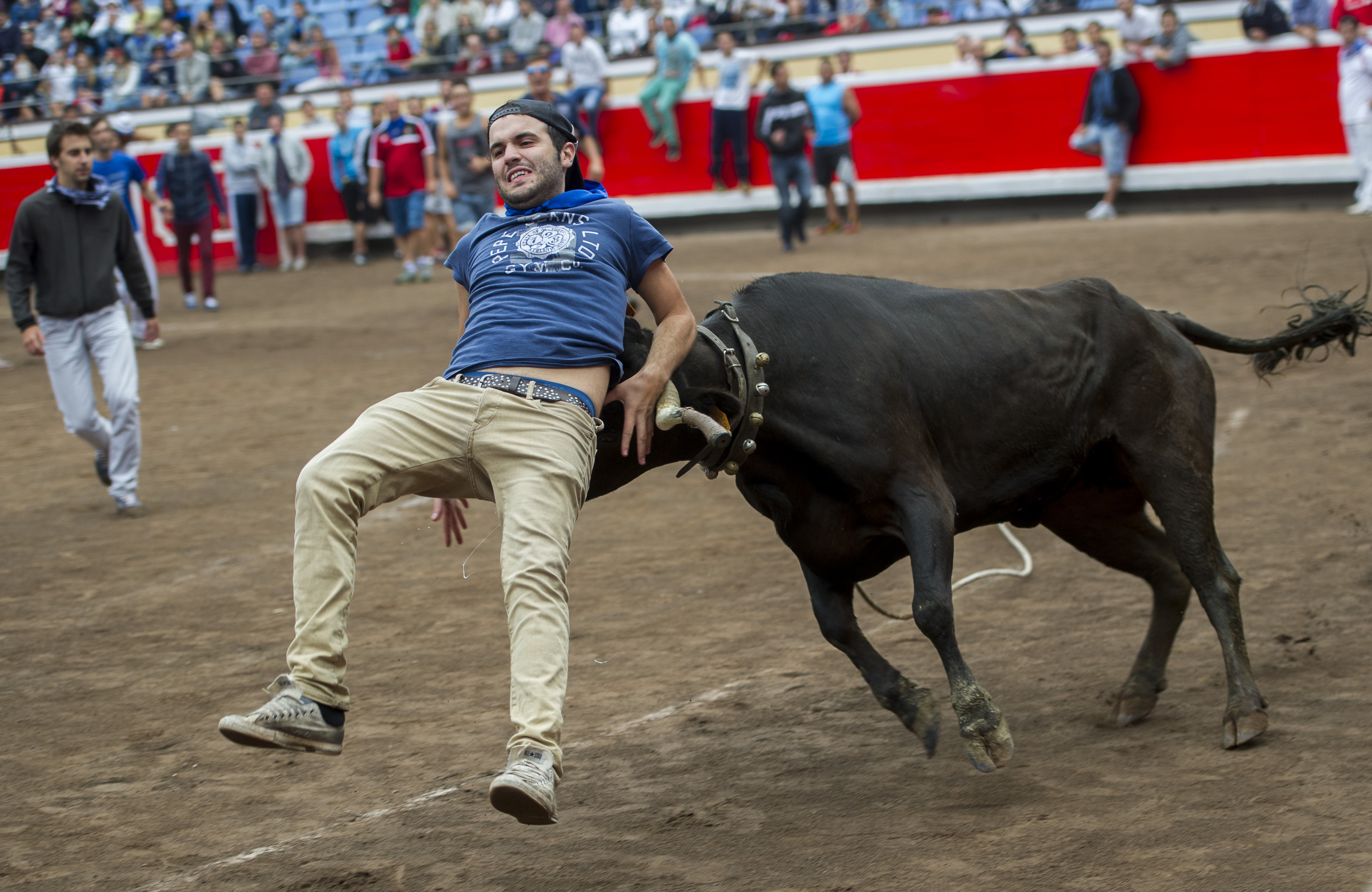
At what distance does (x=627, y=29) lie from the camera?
22.2 meters

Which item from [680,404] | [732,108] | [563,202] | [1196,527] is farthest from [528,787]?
[732,108]

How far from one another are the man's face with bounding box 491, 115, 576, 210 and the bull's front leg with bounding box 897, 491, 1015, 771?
52.4 inches

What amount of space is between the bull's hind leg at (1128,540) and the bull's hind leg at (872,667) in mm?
906

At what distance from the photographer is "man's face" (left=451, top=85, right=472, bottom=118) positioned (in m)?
14.9

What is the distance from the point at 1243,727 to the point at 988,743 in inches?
36.3

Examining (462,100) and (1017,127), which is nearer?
(462,100)

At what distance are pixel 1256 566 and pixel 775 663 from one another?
2.18 meters

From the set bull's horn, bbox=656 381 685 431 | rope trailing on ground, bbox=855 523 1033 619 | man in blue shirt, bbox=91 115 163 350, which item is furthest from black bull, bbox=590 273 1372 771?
man in blue shirt, bbox=91 115 163 350

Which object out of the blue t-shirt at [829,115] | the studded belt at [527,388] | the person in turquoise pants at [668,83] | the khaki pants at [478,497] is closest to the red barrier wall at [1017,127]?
the person in turquoise pants at [668,83]

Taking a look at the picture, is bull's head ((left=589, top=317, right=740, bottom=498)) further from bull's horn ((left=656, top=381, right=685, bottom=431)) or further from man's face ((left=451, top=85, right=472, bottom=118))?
man's face ((left=451, top=85, right=472, bottom=118))

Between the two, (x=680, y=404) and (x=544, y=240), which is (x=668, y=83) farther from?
(x=680, y=404)

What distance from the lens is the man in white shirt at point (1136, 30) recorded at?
17.7 metres

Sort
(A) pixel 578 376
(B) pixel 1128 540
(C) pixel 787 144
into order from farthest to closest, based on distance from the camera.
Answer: (C) pixel 787 144, (B) pixel 1128 540, (A) pixel 578 376

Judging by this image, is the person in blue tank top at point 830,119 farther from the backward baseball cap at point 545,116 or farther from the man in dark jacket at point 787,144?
the backward baseball cap at point 545,116
